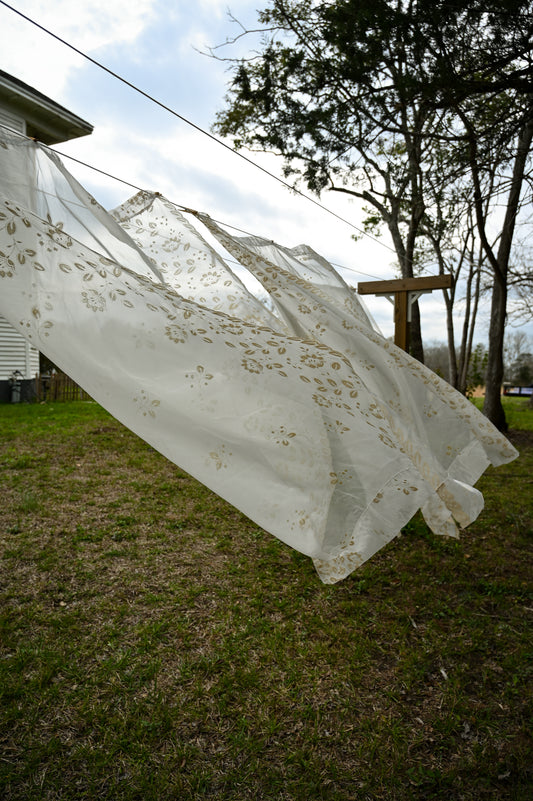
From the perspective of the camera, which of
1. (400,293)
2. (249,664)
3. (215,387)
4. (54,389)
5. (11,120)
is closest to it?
(215,387)

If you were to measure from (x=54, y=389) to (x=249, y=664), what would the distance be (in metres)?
8.69

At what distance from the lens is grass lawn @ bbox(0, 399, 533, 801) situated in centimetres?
164

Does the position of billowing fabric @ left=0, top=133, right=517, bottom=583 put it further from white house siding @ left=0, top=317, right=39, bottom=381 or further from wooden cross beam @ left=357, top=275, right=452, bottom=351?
white house siding @ left=0, top=317, right=39, bottom=381

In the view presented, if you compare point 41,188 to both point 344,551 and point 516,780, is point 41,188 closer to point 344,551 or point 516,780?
point 344,551

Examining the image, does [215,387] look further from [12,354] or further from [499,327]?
[12,354]

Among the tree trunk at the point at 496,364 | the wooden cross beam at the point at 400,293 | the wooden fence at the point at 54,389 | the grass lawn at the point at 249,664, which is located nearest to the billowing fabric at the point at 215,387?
the grass lawn at the point at 249,664

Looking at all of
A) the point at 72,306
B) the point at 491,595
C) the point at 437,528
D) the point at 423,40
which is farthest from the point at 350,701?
the point at 423,40

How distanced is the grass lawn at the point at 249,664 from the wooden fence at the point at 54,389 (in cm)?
606

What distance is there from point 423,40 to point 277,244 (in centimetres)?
145

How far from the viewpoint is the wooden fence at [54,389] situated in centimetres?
943

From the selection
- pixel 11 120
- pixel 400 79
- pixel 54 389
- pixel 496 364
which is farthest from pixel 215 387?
pixel 11 120

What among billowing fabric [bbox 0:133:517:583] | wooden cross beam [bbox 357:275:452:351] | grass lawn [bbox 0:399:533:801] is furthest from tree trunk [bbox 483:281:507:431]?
billowing fabric [bbox 0:133:517:583]

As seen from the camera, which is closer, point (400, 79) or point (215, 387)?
point (215, 387)

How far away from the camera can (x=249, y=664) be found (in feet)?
7.14
